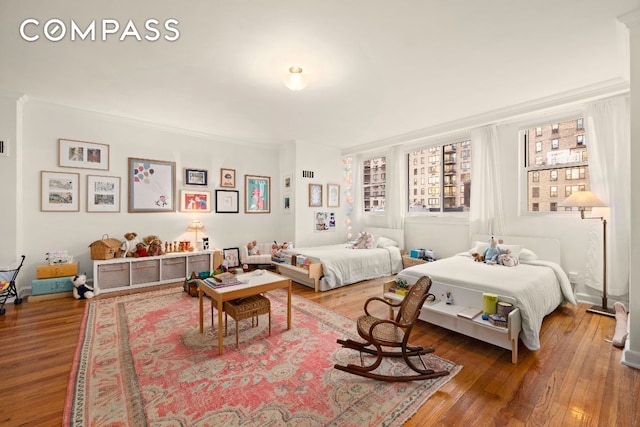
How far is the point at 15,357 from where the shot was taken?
2.53 meters

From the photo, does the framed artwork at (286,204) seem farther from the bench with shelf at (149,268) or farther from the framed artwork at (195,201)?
the bench with shelf at (149,268)

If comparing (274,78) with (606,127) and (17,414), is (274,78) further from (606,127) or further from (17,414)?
(606,127)

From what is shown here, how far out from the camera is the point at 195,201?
5.71 metres

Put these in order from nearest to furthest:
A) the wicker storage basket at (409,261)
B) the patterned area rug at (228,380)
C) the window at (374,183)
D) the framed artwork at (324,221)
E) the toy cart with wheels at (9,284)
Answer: the patterned area rug at (228,380), the toy cart with wheels at (9,284), the wicker storage basket at (409,261), the framed artwork at (324,221), the window at (374,183)

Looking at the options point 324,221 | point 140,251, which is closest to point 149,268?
point 140,251

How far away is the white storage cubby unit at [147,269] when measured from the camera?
4.43 metres

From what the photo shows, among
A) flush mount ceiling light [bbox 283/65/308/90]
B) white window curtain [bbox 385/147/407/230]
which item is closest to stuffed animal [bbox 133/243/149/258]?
flush mount ceiling light [bbox 283/65/308/90]

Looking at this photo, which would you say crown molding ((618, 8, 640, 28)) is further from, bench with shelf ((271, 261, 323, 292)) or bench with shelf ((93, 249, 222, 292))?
bench with shelf ((93, 249, 222, 292))

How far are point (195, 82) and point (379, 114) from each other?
9.16ft

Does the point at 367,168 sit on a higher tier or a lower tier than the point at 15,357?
higher

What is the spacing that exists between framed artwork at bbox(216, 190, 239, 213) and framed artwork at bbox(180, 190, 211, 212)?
21cm

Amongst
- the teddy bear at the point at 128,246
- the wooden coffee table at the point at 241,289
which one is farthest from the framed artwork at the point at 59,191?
the wooden coffee table at the point at 241,289

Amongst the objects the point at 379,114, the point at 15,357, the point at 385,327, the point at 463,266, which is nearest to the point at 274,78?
the point at 379,114

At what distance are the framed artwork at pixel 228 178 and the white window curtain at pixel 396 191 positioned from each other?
3.54m
